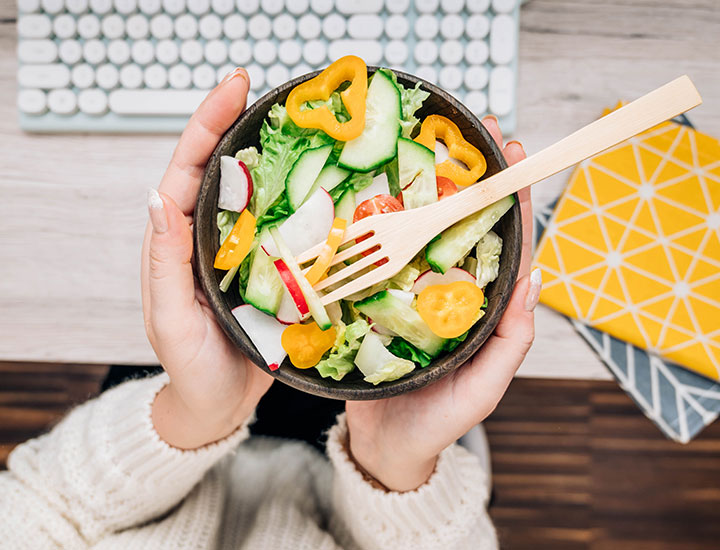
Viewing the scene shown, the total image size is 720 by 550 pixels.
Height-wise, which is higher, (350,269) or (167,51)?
(167,51)

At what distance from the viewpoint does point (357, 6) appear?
37.2 inches

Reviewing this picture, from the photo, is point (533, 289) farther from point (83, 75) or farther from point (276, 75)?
point (83, 75)

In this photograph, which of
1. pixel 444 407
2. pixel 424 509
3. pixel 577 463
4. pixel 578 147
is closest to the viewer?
pixel 578 147

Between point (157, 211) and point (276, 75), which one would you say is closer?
point (157, 211)

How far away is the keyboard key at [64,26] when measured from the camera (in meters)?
0.96

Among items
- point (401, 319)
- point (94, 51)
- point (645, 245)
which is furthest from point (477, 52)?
point (94, 51)

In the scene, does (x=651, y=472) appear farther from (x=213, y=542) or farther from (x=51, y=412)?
(x=51, y=412)

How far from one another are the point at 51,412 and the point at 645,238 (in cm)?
150

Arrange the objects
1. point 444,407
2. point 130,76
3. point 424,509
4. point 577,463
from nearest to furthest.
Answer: point 444,407
point 424,509
point 130,76
point 577,463

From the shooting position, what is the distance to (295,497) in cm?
113

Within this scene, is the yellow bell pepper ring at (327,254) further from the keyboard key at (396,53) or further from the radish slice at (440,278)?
the keyboard key at (396,53)

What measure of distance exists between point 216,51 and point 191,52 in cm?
4

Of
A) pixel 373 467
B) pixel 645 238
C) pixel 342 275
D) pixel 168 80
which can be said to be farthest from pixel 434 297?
pixel 168 80

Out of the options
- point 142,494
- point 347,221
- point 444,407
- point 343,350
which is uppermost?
point 347,221
